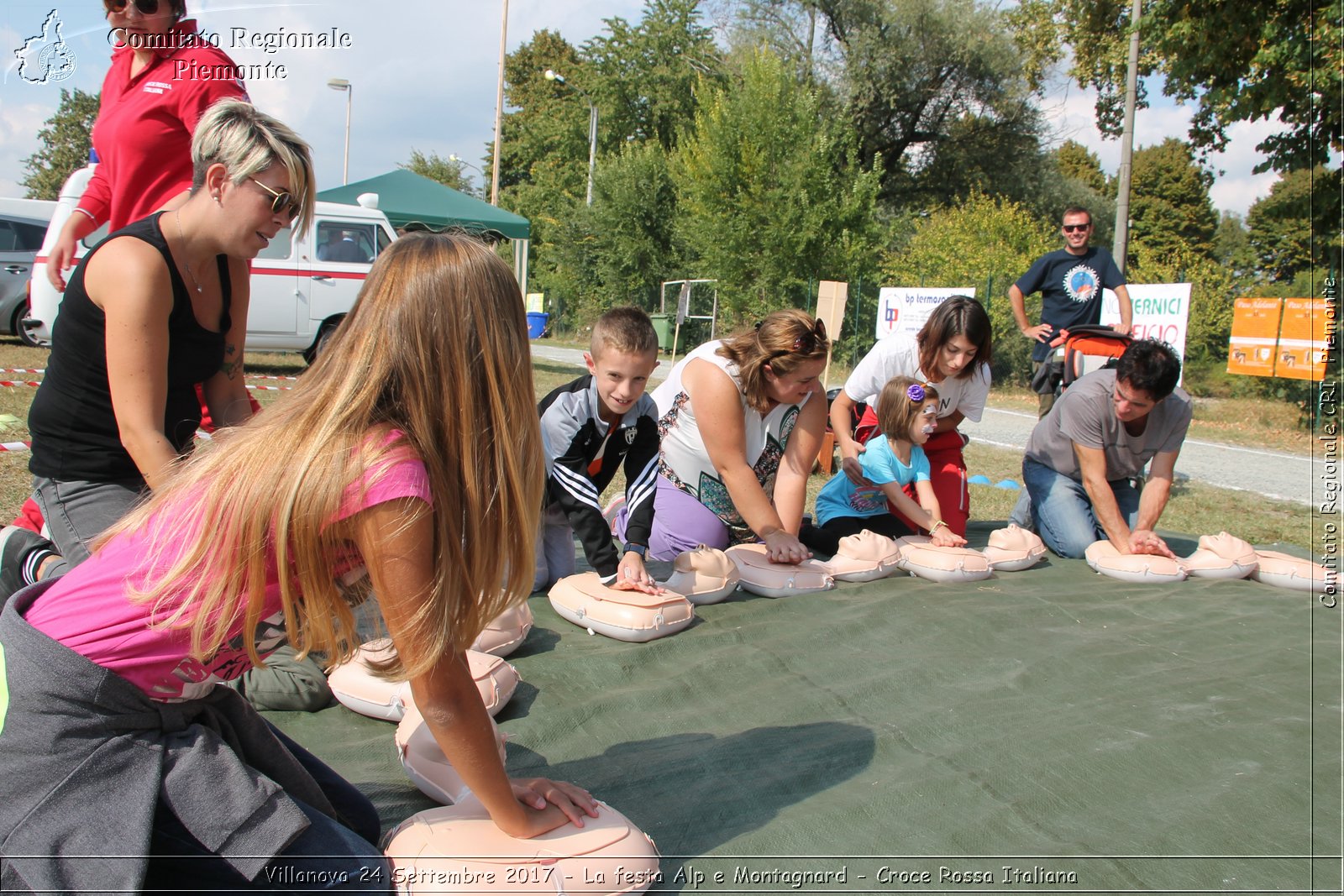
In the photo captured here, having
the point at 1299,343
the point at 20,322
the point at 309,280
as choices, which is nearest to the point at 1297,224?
the point at 1299,343

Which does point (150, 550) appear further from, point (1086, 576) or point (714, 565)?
point (1086, 576)

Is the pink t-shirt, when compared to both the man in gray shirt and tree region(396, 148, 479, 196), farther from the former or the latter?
tree region(396, 148, 479, 196)

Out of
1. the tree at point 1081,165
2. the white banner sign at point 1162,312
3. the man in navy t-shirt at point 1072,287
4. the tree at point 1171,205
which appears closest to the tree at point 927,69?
the tree at point 1171,205

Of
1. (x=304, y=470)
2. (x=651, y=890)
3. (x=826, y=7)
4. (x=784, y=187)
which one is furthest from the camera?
(x=826, y=7)

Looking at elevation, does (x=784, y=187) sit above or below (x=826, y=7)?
below

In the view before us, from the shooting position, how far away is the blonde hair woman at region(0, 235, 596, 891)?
3.89 ft

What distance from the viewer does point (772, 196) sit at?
1759 centimetres

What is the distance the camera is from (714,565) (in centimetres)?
291

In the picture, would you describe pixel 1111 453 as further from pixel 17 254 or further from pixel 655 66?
pixel 655 66

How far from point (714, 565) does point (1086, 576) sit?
1.49 meters

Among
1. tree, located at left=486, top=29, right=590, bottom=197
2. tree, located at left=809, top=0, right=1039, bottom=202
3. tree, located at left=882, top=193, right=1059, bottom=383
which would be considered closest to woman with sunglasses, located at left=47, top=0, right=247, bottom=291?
tree, located at left=882, top=193, right=1059, bottom=383

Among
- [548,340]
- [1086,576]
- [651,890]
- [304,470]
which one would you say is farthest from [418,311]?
[548,340]

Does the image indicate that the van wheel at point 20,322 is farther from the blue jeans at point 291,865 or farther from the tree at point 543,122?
the tree at point 543,122

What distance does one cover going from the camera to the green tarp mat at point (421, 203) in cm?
1178
